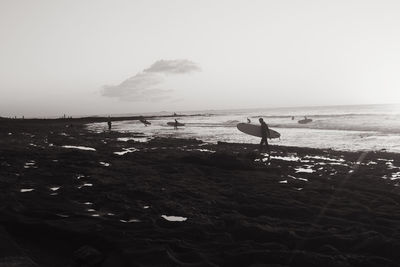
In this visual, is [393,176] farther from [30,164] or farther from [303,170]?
[30,164]

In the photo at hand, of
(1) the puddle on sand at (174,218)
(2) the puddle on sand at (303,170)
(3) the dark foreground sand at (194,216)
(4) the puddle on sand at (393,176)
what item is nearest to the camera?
(3) the dark foreground sand at (194,216)

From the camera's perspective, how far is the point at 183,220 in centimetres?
720

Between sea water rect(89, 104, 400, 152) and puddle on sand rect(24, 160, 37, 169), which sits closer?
puddle on sand rect(24, 160, 37, 169)

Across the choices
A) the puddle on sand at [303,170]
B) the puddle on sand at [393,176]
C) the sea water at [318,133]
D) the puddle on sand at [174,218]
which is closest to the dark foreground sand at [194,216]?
the puddle on sand at [174,218]

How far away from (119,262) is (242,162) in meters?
9.80

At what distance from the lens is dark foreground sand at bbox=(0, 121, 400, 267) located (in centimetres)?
530

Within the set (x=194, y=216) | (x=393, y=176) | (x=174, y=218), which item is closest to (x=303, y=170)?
(x=393, y=176)

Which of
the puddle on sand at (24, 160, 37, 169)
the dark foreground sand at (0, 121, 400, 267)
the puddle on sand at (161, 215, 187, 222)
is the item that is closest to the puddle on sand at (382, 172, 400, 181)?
the dark foreground sand at (0, 121, 400, 267)

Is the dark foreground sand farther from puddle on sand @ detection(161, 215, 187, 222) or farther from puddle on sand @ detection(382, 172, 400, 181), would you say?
puddle on sand @ detection(382, 172, 400, 181)

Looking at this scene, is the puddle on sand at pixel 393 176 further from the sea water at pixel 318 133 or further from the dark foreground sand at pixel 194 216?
the sea water at pixel 318 133

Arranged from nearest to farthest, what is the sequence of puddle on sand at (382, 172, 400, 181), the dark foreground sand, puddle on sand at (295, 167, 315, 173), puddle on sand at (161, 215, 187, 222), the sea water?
the dark foreground sand < puddle on sand at (161, 215, 187, 222) < puddle on sand at (382, 172, 400, 181) < puddle on sand at (295, 167, 315, 173) < the sea water

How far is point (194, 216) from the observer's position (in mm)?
7461

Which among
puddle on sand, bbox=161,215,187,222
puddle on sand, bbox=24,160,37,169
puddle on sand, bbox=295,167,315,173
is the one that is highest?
puddle on sand, bbox=24,160,37,169

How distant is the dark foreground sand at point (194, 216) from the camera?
5297 millimetres
